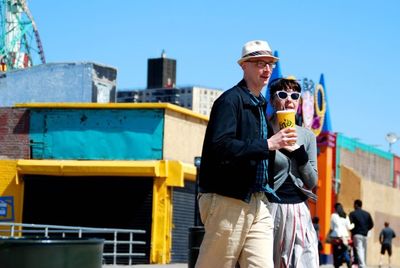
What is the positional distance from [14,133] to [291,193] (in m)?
22.7

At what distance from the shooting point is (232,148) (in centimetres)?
634

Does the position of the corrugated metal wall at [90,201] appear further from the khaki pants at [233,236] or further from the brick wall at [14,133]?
the khaki pants at [233,236]

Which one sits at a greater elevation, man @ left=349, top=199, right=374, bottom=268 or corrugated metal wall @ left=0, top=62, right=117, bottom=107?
corrugated metal wall @ left=0, top=62, right=117, bottom=107

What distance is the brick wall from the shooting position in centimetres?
2950

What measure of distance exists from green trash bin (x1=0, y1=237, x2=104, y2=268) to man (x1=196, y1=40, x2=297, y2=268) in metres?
1.42

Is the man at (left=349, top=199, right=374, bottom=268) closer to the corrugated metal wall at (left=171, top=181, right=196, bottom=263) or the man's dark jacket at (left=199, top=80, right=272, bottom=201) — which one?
the corrugated metal wall at (left=171, top=181, right=196, bottom=263)

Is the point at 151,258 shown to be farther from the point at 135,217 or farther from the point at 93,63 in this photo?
the point at 93,63

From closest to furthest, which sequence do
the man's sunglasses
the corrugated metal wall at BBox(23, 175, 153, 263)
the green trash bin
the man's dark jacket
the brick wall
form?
the green trash bin
the man's dark jacket
the man's sunglasses
the corrugated metal wall at BBox(23, 175, 153, 263)
the brick wall

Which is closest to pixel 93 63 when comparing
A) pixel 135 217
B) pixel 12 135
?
pixel 12 135

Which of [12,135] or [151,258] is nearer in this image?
[151,258]

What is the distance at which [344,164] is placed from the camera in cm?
3988

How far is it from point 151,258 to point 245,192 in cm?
2125

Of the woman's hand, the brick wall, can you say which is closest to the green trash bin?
the woman's hand

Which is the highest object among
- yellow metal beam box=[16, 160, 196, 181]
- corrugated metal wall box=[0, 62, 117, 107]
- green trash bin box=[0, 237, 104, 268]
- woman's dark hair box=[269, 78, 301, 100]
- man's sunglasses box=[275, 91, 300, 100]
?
corrugated metal wall box=[0, 62, 117, 107]
